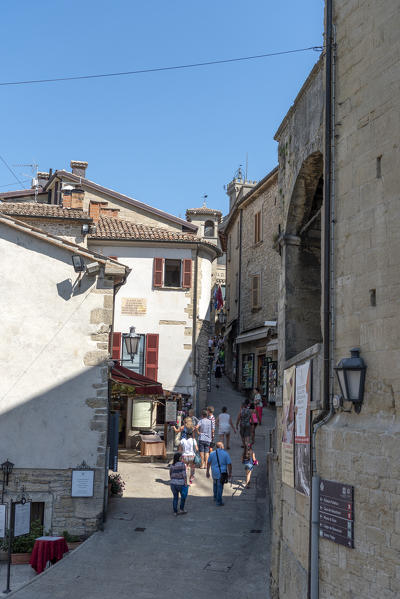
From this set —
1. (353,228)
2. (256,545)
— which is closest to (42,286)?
(256,545)

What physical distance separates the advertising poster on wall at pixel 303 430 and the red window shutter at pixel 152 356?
14.3 metres

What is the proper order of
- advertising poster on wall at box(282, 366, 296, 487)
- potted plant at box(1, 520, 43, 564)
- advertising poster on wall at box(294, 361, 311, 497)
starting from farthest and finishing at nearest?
potted plant at box(1, 520, 43, 564)
advertising poster on wall at box(282, 366, 296, 487)
advertising poster on wall at box(294, 361, 311, 497)

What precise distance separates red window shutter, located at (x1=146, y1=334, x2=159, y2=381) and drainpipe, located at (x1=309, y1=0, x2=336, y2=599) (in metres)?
15.5

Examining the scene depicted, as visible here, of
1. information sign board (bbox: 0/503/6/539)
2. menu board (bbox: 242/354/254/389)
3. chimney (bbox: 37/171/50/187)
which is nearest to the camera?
information sign board (bbox: 0/503/6/539)

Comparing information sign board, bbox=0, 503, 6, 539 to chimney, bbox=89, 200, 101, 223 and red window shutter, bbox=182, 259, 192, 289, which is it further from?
chimney, bbox=89, 200, 101, 223

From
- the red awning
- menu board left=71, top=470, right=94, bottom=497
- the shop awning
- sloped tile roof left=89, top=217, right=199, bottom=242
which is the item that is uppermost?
sloped tile roof left=89, top=217, right=199, bottom=242

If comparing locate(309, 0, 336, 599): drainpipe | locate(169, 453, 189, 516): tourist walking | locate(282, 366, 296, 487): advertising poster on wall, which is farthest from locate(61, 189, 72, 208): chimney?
locate(309, 0, 336, 599): drainpipe

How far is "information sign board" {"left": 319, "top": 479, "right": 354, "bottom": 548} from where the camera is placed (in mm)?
6695

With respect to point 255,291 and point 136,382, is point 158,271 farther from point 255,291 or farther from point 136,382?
point 136,382

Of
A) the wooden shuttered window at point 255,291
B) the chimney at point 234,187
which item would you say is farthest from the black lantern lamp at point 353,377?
the chimney at point 234,187

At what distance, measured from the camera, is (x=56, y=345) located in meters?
13.5

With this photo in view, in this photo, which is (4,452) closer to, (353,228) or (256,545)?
(256,545)

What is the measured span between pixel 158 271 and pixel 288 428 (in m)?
14.9

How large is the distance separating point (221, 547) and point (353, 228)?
7099 millimetres
